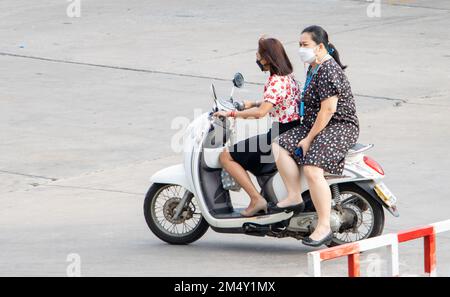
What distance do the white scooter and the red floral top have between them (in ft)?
0.85

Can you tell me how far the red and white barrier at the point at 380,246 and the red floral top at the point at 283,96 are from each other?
6.05ft

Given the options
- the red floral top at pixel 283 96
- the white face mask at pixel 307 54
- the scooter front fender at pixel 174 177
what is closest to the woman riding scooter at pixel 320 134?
the white face mask at pixel 307 54

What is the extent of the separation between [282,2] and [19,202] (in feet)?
36.4

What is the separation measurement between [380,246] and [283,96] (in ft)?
6.89

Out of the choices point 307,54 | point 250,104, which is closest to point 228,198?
point 250,104

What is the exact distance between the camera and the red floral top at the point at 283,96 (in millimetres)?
8844

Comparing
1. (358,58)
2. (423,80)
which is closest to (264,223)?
(423,80)

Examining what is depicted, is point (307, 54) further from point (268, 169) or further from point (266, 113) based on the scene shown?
point (268, 169)

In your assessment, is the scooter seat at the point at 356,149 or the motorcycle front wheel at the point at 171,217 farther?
the motorcycle front wheel at the point at 171,217

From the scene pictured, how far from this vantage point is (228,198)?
930cm

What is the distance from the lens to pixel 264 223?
906 cm

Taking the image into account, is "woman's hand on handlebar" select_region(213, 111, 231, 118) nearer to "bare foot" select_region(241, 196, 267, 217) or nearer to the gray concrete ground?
"bare foot" select_region(241, 196, 267, 217)

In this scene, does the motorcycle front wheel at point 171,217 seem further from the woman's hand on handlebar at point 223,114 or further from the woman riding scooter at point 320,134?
the woman riding scooter at point 320,134
